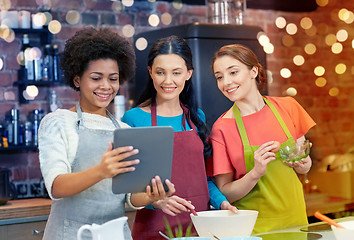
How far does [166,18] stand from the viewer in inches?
159

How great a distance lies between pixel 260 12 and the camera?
4.45m

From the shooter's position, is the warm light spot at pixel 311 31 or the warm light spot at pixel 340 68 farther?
the warm light spot at pixel 340 68

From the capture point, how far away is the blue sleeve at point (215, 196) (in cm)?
230

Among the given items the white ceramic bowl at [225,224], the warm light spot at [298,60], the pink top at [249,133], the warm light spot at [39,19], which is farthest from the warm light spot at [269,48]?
the white ceramic bowl at [225,224]

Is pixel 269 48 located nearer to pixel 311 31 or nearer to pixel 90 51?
pixel 311 31

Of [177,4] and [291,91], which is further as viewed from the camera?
[291,91]

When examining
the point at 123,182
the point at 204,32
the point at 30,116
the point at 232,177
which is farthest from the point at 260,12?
the point at 123,182

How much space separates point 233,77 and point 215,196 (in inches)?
20.5

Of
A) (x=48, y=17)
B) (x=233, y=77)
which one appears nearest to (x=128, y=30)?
(x=48, y=17)

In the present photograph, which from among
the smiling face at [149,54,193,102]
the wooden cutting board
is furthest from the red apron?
the wooden cutting board

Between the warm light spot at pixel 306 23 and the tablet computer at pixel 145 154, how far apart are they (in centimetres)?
329

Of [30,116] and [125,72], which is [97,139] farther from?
[30,116]

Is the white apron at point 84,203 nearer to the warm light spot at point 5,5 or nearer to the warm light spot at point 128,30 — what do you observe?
the warm light spot at point 5,5

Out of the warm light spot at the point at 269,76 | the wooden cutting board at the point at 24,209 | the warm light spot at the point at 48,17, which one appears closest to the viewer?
the wooden cutting board at the point at 24,209
